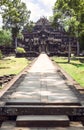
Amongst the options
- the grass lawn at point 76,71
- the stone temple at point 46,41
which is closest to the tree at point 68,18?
the grass lawn at point 76,71

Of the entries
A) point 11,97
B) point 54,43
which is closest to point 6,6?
point 11,97

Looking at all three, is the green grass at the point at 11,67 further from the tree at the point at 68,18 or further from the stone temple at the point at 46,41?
the stone temple at the point at 46,41

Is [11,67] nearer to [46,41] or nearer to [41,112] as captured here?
[41,112]

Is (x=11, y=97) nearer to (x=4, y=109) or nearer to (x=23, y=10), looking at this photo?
(x=4, y=109)

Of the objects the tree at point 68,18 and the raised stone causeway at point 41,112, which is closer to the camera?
the raised stone causeway at point 41,112

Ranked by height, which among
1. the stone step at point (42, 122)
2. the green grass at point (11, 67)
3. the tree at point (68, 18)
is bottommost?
the green grass at point (11, 67)

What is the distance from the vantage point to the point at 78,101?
9141 millimetres

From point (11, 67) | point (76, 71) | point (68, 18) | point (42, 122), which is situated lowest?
point (11, 67)

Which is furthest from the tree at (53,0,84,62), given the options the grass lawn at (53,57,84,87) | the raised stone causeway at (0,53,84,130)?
the raised stone causeway at (0,53,84,130)

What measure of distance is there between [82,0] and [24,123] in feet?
80.5

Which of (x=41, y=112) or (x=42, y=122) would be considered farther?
(x=41, y=112)

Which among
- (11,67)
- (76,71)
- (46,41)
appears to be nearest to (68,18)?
(11,67)

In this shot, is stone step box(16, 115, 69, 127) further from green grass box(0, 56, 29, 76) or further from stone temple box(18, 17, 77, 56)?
stone temple box(18, 17, 77, 56)

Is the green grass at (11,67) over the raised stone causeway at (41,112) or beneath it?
beneath
